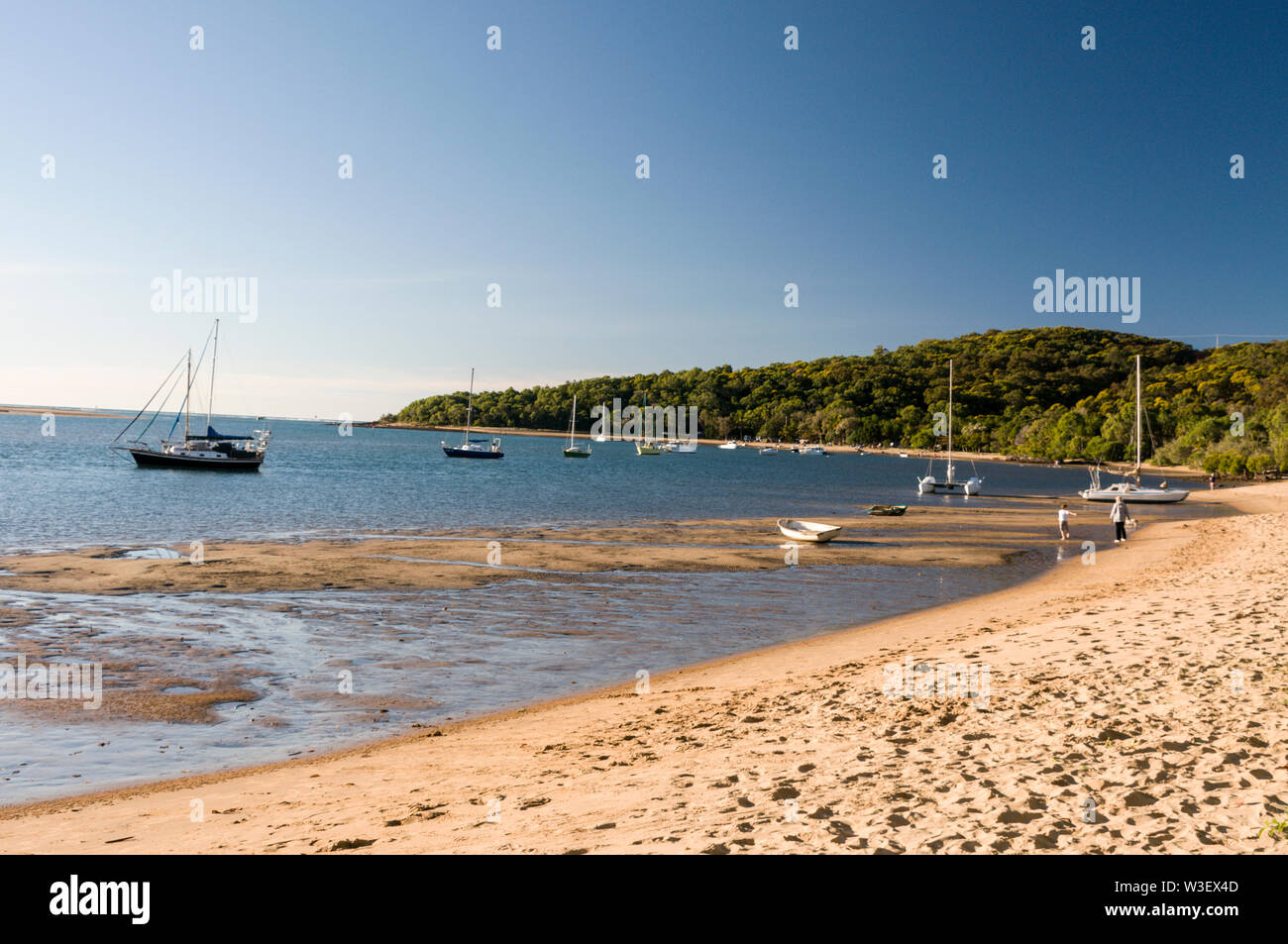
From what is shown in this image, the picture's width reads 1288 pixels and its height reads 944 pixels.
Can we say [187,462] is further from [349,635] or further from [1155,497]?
[1155,497]

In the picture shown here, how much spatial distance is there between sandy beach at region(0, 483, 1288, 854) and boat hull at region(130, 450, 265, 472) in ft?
234

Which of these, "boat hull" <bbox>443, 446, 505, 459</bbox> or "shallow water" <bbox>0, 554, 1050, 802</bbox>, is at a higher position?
"boat hull" <bbox>443, 446, 505, 459</bbox>

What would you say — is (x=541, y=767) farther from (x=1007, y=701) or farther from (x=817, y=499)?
(x=817, y=499)

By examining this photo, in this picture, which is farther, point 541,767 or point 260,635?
point 260,635

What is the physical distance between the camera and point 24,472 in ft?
224

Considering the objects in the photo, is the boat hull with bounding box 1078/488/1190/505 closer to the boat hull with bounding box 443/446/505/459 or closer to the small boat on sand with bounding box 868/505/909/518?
the small boat on sand with bounding box 868/505/909/518

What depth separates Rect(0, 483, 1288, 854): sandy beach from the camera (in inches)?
248

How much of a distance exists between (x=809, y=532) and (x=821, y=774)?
2783cm

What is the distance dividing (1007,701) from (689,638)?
333 inches

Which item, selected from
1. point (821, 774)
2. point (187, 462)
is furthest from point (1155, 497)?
point (187, 462)

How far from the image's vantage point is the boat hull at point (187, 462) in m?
73.1

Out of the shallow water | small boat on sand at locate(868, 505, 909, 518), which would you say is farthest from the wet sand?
small boat on sand at locate(868, 505, 909, 518)

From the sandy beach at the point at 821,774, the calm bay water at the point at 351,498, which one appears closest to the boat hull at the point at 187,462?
the calm bay water at the point at 351,498
